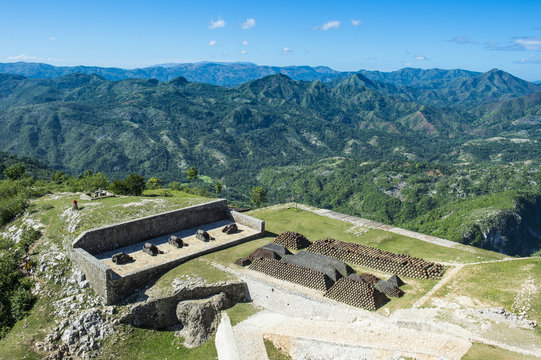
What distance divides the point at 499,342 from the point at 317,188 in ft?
425

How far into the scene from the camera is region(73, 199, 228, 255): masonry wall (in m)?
26.5

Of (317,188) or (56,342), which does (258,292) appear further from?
(317,188)

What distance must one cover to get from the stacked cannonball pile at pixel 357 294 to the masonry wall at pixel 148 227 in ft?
50.6

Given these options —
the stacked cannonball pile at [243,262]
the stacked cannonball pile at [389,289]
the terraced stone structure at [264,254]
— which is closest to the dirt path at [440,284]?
the stacked cannonball pile at [389,289]

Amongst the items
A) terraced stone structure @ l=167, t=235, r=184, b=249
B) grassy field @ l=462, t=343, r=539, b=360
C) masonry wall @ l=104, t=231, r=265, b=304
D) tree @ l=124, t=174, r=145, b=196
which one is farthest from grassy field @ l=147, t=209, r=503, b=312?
tree @ l=124, t=174, r=145, b=196

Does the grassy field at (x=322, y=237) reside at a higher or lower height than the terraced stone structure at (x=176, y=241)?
lower

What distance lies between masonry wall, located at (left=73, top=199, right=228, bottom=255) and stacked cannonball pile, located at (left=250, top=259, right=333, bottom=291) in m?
9.25

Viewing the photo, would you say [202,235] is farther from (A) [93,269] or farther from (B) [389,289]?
(B) [389,289]

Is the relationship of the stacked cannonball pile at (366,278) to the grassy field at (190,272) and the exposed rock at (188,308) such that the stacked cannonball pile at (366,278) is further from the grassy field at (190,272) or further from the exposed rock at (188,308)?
the exposed rock at (188,308)

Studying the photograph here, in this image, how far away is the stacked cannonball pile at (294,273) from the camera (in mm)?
23422

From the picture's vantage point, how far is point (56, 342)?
66.8ft

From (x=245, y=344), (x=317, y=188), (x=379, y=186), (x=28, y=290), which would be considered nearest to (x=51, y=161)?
(x=317, y=188)

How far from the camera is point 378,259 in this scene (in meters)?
26.5

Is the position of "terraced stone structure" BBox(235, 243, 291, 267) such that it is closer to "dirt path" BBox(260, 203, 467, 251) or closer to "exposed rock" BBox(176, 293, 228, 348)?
"exposed rock" BBox(176, 293, 228, 348)
